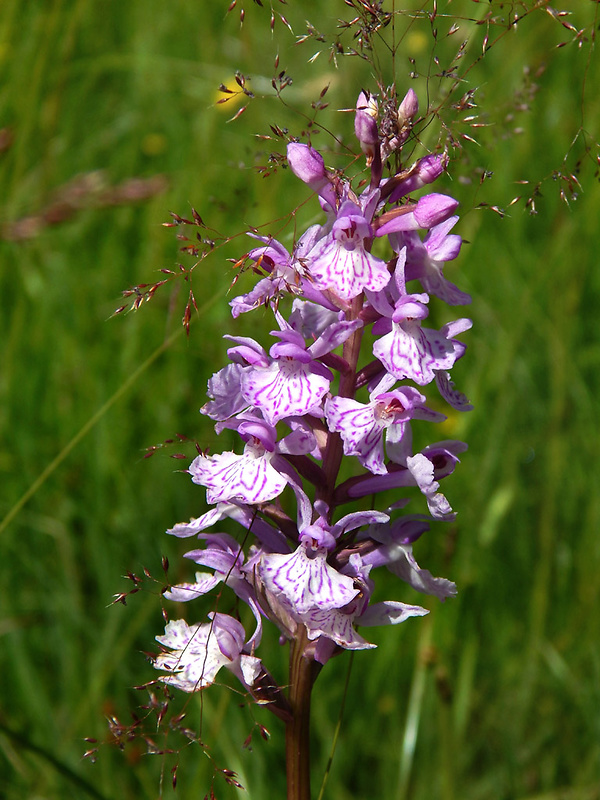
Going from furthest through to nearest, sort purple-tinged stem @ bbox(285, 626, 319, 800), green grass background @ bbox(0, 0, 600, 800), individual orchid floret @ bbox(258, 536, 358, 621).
Result: green grass background @ bbox(0, 0, 600, 800)
purple-tinged stem @ bbox(285, 626, 319, 800)
individual orchid floret @ bbox(258, 536, 358, 621)

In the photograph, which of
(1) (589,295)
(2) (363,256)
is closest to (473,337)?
(1) (589,295)

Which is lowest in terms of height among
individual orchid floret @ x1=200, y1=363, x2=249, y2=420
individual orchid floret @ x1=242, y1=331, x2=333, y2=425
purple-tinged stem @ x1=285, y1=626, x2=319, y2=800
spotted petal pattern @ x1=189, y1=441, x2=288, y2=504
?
purple-tinged stem @ x1=285, y1=626, x2=319, y2=800

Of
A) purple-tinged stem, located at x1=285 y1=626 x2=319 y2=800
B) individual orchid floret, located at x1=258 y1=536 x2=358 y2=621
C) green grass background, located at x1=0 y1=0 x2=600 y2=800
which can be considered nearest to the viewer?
individual orchid floret, located at x1=258 y1=536 x2=358 y2=621

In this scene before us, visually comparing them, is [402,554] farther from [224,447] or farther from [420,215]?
[224,447]

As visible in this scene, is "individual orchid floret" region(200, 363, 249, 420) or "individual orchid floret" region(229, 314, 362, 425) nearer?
"individual orchid floret" region(229, 314, 362, 425)

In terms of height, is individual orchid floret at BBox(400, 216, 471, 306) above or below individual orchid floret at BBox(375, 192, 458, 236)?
below

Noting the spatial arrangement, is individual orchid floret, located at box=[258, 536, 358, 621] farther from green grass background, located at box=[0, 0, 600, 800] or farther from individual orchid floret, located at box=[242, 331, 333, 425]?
green grass background, located at box=[0, 0, 600, 800]

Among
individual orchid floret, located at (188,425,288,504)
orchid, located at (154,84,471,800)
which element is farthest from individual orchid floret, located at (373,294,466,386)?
individual orchid floret, located at (188,425,288,504)
